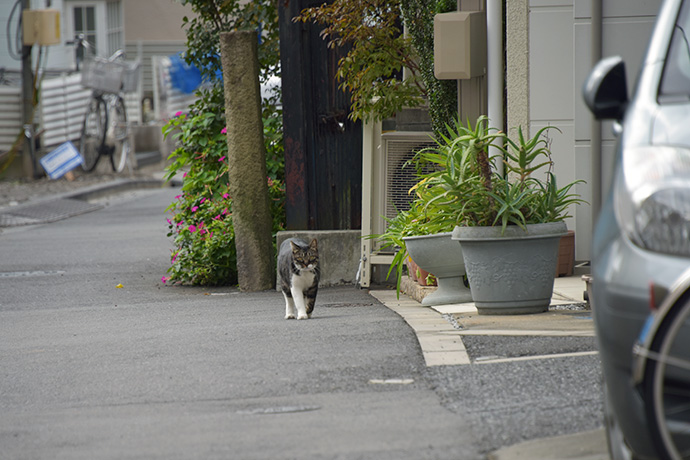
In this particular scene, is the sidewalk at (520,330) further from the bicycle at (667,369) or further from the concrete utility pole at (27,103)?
the concrete utility pole at (27,103)

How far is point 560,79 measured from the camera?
8117 mm

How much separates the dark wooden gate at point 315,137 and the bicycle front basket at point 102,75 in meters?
15.5

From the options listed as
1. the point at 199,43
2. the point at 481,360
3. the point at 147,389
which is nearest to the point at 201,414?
the point at 147,389

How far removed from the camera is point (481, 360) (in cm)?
507

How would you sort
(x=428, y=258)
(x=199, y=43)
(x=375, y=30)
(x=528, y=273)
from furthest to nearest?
(x=199, y=43)
(x=375, y=30)
(x=428, y=258)
(x=528, y=273)

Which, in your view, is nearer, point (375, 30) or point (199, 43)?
point (375, 30)

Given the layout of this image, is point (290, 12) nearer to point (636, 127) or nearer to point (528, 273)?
point (528, 273)

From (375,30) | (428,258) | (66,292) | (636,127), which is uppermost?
(375,30)

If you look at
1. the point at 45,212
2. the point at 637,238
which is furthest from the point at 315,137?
the point at 45,212

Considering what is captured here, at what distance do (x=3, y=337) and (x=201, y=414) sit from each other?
10.9 feet

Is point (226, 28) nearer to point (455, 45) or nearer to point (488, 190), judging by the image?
point (455, 45)

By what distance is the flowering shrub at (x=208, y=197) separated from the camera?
9.95 metres

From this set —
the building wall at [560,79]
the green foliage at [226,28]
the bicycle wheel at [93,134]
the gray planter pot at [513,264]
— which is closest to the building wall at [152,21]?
the bicycle wheel at [93,134]

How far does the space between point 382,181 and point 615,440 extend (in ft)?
20.2
